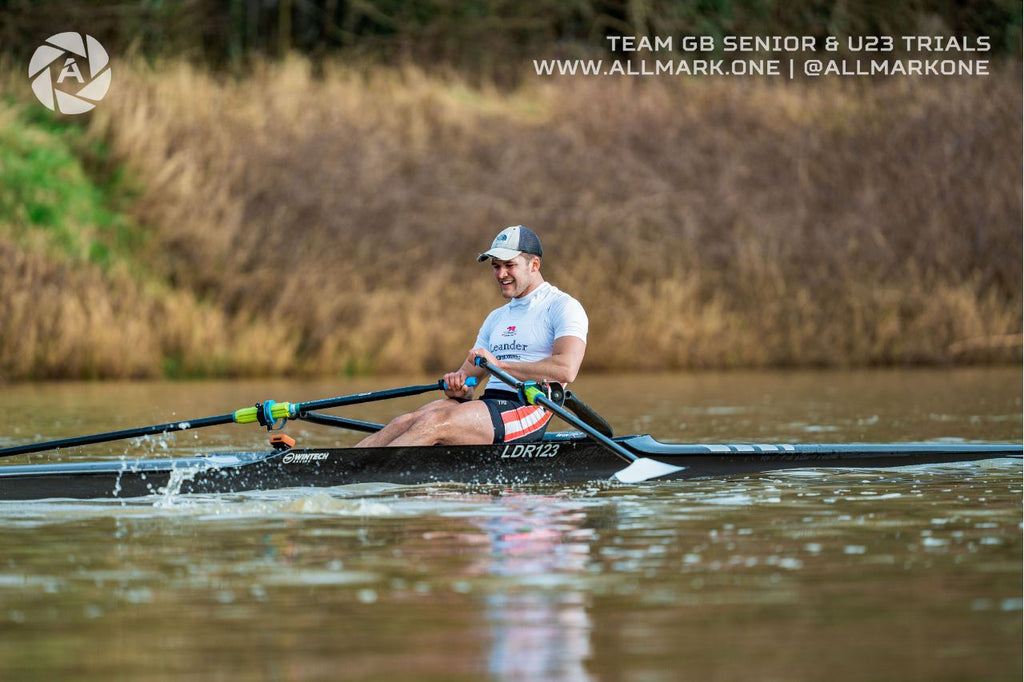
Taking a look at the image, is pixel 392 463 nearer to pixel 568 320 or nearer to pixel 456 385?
pixel 456 385

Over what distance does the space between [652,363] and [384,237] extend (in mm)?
Result: 3983

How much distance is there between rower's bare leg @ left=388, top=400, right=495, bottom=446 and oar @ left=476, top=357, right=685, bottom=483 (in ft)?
0.80

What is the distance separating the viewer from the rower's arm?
9.29 m

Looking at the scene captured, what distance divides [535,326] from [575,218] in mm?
13866

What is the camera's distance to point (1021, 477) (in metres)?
9.45

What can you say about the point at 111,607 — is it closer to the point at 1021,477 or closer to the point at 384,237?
the point at 1021,477

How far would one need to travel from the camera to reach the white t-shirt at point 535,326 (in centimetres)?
945

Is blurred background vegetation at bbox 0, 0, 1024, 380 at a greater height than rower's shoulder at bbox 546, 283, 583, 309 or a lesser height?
greater

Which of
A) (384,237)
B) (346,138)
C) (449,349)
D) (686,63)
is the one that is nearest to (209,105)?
(346,138)

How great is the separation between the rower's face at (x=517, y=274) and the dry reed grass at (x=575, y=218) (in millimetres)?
10146

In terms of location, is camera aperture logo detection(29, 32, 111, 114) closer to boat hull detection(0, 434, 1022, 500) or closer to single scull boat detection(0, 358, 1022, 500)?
single scull boat detection(0, 358, 1022, 500)

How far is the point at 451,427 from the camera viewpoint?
916cm

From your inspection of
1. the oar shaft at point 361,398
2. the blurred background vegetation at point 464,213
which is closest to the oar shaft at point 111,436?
the oar shaft at point 361,398

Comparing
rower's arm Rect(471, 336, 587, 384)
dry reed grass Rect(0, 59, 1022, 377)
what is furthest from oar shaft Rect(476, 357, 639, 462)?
dry reed grass Rect(0, 59, 1022, 377)
